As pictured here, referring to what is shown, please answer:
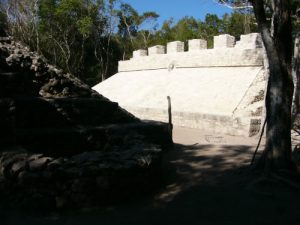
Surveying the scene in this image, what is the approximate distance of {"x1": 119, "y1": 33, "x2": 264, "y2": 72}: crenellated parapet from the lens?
46.7 feet

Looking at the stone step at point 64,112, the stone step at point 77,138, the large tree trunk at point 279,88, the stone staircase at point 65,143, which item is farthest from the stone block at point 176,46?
the large tree trunk at point 279,88

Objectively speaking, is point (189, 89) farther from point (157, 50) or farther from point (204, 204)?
point (204, 204)

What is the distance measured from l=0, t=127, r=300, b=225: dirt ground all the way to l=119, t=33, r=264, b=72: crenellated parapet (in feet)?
24.8

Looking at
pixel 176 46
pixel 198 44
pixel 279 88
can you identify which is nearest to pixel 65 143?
pixel 279 88

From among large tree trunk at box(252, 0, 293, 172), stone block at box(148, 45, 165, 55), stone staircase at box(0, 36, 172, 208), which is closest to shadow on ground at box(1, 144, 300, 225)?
stone staircase at box(0, 36, 172, 208)

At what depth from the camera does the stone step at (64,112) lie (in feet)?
25.9

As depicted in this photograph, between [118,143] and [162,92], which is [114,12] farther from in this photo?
[118,143]

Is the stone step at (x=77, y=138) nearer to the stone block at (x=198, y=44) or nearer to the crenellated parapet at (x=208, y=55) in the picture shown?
the crenellated parapet at (x=208, y=55)

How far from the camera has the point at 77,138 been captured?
309 inches

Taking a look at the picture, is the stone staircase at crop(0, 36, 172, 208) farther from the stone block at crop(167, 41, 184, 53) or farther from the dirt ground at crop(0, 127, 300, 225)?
the stone block at crop(167, 41, 184, 53)

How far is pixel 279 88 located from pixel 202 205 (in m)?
2.26

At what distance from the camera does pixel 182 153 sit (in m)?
8.91

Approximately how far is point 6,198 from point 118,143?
281 centimetres

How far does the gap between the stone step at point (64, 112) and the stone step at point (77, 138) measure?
34 cm
